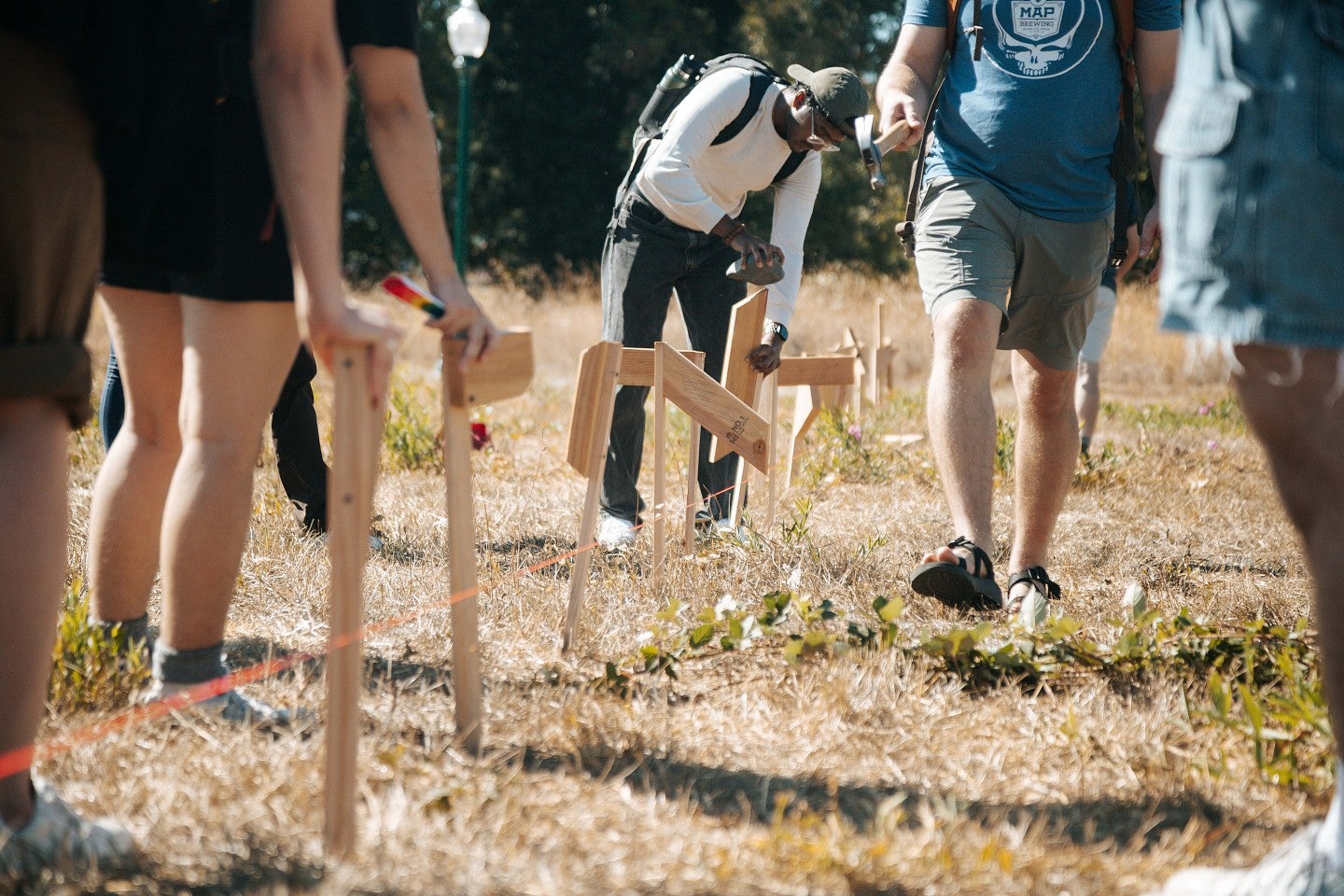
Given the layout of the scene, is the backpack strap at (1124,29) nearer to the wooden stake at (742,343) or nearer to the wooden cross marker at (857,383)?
the wooden stake at (742,343)

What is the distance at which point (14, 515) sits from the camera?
1.61m

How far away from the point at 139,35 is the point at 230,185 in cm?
25

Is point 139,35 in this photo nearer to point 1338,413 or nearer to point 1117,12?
point 1338,413

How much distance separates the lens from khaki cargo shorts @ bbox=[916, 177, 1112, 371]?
10.0ft

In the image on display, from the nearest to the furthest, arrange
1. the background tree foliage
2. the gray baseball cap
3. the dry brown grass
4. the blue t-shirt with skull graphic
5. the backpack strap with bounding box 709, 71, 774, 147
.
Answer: the dry brown grass < the blue t-shirt with skull graphic < the gray baseball cap < the backpack strap with bounding box 709, 71, 774, 147 < the background tree foliage

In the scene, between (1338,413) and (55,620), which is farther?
(55,620)

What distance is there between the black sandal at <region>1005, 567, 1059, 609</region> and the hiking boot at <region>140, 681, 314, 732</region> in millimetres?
1846

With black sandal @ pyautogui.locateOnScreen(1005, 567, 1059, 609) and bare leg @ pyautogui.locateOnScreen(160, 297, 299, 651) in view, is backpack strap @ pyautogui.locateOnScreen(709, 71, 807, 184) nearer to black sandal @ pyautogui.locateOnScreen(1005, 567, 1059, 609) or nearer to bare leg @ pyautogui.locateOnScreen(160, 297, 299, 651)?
black sandal @ pyautogui.locateOnScreen(1005, 567, 1059, 609)

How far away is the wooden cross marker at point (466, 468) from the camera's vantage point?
1.98 meters

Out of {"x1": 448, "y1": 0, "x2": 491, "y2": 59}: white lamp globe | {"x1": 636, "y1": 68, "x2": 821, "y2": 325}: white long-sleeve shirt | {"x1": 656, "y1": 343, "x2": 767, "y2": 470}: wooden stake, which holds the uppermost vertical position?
{"x1": 448, "y1": 0, "x2": 491, "y2": 59}: white lamp globe

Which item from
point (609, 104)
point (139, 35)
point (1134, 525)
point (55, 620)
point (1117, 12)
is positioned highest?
point (609, 104)

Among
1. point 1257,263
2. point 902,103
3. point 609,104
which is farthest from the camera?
point 609,104

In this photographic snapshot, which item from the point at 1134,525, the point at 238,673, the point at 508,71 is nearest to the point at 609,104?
the point at 508,71

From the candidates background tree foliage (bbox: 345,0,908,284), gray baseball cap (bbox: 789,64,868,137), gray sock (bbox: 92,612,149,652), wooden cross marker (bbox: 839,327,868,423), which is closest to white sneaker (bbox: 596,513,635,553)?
gray baseball cap (bbox: 789,64,868,137)
